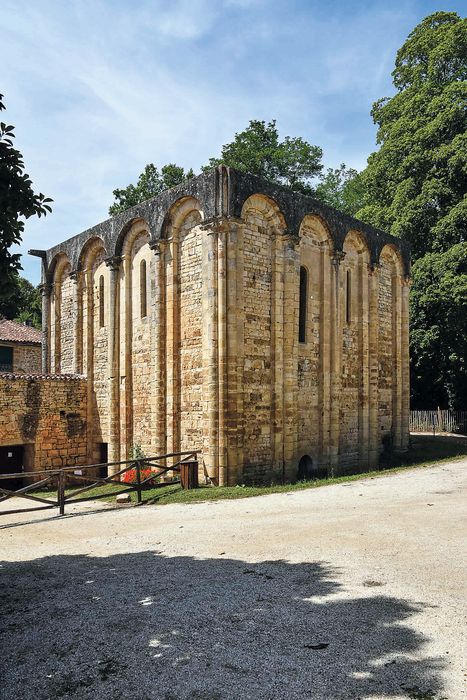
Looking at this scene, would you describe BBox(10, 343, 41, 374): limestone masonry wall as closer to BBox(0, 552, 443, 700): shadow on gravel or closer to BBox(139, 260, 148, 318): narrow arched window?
BBox(139, 260, 148, 318): narrow arched window

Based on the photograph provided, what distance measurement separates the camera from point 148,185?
33.3 metres

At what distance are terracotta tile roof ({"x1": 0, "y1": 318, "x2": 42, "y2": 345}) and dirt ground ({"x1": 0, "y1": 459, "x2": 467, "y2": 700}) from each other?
2137 centimetres

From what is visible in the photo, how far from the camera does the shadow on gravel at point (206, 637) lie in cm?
440

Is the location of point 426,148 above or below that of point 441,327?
above

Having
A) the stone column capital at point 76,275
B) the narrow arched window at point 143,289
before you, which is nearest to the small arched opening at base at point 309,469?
the narrow arched window at point 143,289

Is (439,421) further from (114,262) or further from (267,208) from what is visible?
(114,262)

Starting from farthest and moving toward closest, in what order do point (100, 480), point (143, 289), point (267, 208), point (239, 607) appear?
1. point (143, 289)
2. point (267, 208)
3. point (100, 480)
4. point (239, 607)

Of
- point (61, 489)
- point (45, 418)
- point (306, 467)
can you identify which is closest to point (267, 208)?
point (306, 467)

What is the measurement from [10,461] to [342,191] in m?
36.7

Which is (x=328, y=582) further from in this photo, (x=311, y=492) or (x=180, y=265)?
(x=180, y=265)

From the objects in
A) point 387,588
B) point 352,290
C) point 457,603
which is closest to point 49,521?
point 387,588

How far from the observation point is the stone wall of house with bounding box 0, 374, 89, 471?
17703mm

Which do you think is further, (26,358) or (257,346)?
(26,358)

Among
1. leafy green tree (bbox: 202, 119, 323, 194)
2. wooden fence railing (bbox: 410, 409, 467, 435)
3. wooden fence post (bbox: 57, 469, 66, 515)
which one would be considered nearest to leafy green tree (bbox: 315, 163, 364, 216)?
leafy green tree (bbox: 202, 119, 323, 194)
